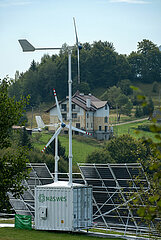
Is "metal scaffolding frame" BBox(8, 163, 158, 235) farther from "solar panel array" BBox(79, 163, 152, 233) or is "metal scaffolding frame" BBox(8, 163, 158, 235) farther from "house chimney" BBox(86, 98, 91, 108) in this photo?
"house chimney" BBox(86, 98, 91, 108)

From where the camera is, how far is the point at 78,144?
97875 millimetres

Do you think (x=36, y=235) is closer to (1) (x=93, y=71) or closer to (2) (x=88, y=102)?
(2) (x=88, y=102)

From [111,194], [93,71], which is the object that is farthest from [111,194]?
[93,71]

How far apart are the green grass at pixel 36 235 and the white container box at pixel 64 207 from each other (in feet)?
1.40

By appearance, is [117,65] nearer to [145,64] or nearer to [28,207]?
[145,64]

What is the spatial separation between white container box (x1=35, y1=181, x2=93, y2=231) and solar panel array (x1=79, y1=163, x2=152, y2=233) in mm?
1126

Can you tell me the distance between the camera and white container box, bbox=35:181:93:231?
88.1ft

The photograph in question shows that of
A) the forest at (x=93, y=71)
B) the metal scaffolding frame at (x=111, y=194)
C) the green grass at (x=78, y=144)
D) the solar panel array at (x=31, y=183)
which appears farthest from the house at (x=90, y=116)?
the metal scaffolding frame at (x=111, y=194)

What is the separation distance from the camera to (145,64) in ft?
623

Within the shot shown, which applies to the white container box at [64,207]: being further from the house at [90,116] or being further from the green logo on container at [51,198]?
the house at [90,116]

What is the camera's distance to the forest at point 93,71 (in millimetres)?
167250

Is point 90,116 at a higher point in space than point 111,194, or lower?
lower

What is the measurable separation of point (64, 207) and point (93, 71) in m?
153

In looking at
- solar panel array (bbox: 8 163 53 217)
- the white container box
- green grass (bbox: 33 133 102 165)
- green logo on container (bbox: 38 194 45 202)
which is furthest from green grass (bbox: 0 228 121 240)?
green grass (bbox: 33 133 102 165)
